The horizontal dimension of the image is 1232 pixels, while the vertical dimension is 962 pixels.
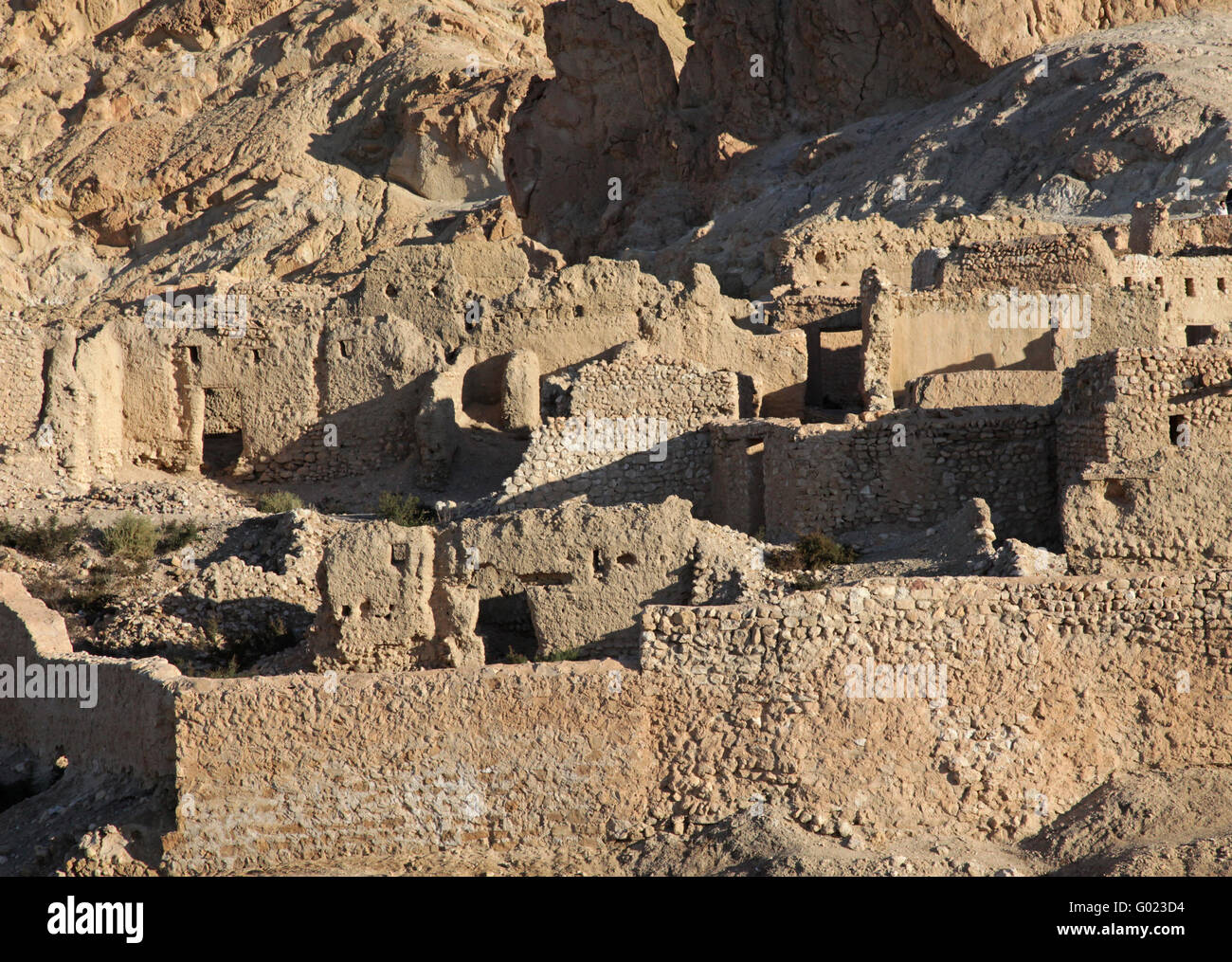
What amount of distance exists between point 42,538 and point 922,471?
9046 millimetres

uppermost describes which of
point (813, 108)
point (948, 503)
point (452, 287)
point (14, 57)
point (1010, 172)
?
point (14, 57)

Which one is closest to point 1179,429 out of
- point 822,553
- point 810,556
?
point 822,553

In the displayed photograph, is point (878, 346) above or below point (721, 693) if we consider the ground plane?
above

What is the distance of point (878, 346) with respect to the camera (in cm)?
1961

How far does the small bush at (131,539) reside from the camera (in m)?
17.5

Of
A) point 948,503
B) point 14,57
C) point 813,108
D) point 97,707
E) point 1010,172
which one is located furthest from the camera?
point 14,57

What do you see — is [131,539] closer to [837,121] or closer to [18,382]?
[18,382]

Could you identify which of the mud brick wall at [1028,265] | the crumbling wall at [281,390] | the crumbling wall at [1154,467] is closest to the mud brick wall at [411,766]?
the crumbling wall at [1154,467]

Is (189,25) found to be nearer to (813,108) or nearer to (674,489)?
(813,108)

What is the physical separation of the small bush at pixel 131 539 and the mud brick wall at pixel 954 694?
765 centimetres

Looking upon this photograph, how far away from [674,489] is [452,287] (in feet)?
19.0

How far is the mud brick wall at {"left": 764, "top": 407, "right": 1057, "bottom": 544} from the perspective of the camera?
16.0 m

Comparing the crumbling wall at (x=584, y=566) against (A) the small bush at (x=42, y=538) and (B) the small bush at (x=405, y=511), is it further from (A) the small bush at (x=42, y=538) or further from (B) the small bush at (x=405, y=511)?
(A) the small bush at (x=42, y=538)
